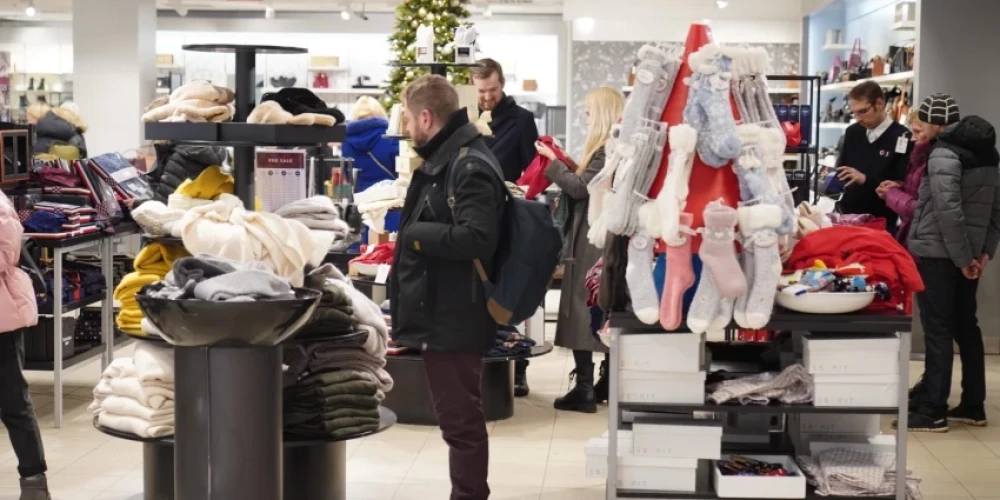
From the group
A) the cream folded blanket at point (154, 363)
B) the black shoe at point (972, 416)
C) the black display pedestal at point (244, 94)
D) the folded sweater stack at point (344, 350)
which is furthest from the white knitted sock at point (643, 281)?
the black shoe at point (972, 416)

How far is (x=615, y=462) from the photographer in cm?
411

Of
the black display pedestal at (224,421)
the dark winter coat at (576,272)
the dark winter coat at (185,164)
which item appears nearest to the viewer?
the black display pedestal at (224,421)

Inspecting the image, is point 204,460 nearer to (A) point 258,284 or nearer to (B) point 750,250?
(A) point 258,284

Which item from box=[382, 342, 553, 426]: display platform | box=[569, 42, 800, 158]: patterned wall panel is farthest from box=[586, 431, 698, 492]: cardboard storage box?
box=[569, 42, 800, 158]: patterned wall panel

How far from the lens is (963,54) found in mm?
8266

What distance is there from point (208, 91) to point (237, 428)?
47.1 inches

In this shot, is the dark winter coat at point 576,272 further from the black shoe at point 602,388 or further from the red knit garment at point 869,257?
the red knit garment at point 869,257

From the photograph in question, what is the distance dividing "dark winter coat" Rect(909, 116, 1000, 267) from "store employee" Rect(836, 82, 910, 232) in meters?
0.77

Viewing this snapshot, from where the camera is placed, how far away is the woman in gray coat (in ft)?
20.5

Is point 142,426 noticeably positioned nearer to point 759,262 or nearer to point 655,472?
point 655,472

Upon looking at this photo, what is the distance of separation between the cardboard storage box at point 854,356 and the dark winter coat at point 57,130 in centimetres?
746

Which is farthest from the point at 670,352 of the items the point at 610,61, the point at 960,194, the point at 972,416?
the point at 610,61

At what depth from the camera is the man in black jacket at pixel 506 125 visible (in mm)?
7176

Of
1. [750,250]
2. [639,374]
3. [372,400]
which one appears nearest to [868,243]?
[750,250]
